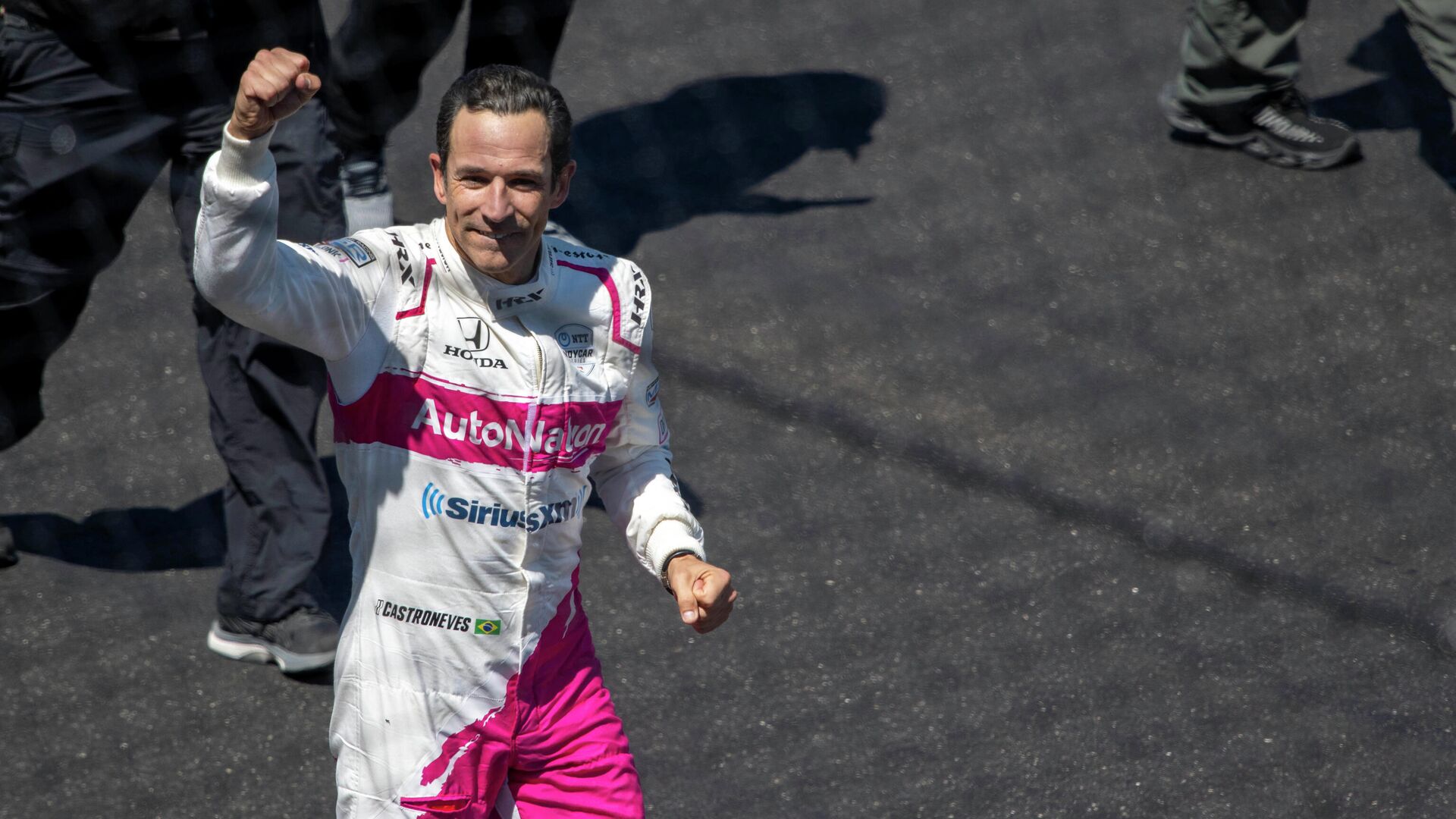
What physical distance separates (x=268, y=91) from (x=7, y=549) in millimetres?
2051

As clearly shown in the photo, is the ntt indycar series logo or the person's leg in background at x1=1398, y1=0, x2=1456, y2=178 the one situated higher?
the ntt indycar series logo

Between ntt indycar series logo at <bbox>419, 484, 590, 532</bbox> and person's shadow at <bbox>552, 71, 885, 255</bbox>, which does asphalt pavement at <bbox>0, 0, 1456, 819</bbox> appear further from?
ntt indycar series logo at <bbox>419, 484, 590, 532</bbox>

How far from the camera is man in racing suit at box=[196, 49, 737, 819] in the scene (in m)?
1.89

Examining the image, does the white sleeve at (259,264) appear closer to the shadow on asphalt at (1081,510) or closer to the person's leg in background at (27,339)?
the person's leg in background at (27,339)

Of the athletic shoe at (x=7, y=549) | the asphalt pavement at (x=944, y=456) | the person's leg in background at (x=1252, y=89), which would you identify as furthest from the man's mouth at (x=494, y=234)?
the person's leg in background at (x=1252, y=89)

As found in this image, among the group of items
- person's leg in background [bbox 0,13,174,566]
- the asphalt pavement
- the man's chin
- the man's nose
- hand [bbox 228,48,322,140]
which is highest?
hand [bbox 228,48,322,140]

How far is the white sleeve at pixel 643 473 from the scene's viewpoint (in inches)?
80.8

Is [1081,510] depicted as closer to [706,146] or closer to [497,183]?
[706,146]

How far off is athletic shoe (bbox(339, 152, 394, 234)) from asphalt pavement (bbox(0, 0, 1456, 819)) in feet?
1.81

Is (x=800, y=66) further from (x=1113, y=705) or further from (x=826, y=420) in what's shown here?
(x=1113, y=705)

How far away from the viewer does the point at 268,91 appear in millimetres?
1597

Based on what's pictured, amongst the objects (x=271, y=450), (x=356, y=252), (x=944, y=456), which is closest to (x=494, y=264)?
(x=356, y=252)

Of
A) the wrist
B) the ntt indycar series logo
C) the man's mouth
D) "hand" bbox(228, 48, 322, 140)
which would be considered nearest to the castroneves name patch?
the ntt indycar series logo

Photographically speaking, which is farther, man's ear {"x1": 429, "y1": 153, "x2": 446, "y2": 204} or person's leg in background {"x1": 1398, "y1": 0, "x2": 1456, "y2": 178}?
person's leg in background {"x1": 1398, "y1": 0, "x2": 1456, "y2": 178}
